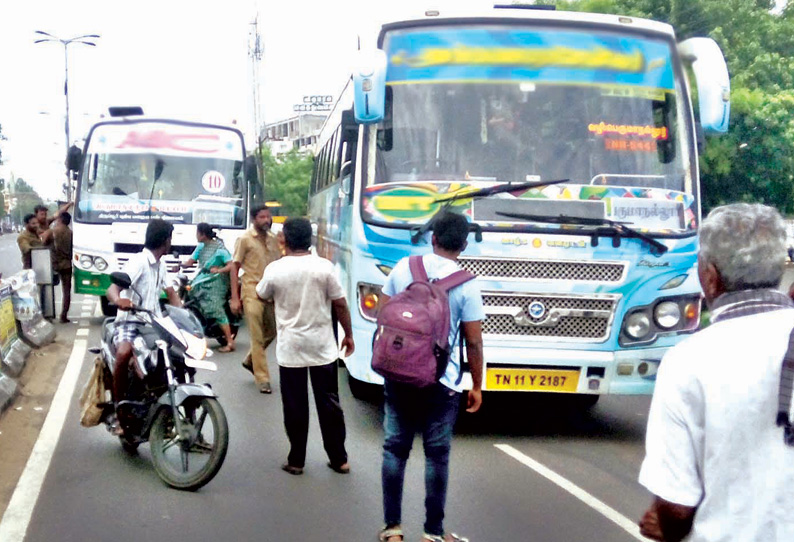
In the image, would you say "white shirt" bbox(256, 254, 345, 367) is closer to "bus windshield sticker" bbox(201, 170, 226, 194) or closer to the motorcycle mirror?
the motorcycle mirror

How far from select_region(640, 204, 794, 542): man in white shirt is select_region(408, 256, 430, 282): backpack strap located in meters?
2.95

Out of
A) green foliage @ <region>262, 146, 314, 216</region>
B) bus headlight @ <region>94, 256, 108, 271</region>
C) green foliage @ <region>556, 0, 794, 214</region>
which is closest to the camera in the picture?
bus headlight @ <region>94, 256, 108, 271</region>

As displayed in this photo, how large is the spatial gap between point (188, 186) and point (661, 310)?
9986 mm

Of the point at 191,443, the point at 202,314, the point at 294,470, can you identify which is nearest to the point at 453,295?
the point at 191,443

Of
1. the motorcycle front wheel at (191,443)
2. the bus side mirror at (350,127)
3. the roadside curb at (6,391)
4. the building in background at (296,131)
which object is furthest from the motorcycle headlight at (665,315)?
the building in background at (296,131)

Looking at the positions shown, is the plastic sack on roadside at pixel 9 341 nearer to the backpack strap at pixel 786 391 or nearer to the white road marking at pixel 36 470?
the white road marking at pixel 36 470

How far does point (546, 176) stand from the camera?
8211 millimetres

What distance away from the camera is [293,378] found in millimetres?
7055

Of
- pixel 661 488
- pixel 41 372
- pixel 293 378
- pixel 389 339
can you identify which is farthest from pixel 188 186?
pixel 661 488

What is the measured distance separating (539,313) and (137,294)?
111 inches

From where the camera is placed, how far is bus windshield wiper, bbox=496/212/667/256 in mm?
8039

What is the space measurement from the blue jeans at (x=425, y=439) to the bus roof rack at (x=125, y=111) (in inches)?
493

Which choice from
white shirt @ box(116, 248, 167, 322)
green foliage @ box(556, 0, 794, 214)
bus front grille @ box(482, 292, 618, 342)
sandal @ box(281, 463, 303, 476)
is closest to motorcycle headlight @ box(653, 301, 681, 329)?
bus front grille @ box(482, 292, 618, 342)

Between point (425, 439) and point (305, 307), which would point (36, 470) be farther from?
point (425, 439)
